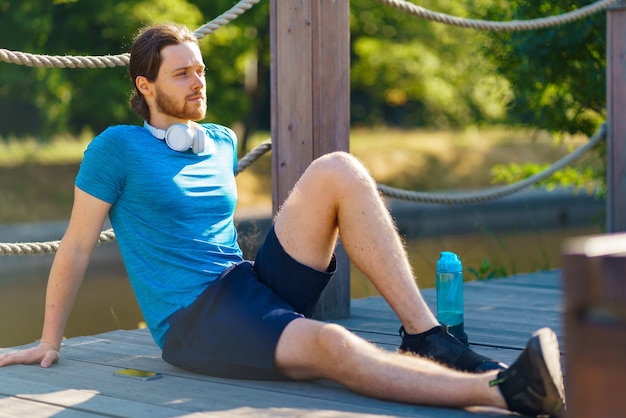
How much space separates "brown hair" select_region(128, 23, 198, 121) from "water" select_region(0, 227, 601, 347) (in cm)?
224

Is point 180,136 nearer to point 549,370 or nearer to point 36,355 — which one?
point 36,355

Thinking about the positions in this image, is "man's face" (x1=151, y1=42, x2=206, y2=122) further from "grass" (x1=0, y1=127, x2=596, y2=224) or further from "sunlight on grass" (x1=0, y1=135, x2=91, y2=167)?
"sunlight on grass" (x1=0, y1=135, x2=91, y2=167)

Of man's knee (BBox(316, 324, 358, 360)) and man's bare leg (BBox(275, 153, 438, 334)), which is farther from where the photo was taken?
man's bare leg (BBox(275, 153, 438, 334))

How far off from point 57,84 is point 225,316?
12.4 metres

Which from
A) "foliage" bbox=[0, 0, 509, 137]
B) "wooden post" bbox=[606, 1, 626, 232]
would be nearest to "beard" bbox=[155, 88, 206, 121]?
"wooden post" bbox=[606, 1, 626, 232]

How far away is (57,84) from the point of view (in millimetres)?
14898

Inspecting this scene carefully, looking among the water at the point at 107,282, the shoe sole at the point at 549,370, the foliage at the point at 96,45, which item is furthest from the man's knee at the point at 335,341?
the foliage at the point at 96,45

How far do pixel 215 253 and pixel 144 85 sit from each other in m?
0.55

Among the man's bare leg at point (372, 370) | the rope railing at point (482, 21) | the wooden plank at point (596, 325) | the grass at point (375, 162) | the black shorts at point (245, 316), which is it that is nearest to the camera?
the wooden plank at point (596, 325)

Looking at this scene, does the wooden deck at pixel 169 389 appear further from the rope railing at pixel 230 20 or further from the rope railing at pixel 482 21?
the rope railing at pixel 482 21

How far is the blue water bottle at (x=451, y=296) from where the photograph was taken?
355 centimetres

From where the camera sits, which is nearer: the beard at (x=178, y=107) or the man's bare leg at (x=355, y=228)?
the man's bare leg at (x=355, y=228)

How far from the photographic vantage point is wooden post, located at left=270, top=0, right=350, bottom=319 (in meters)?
4.05

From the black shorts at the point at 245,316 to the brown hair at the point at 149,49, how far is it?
587 mm
